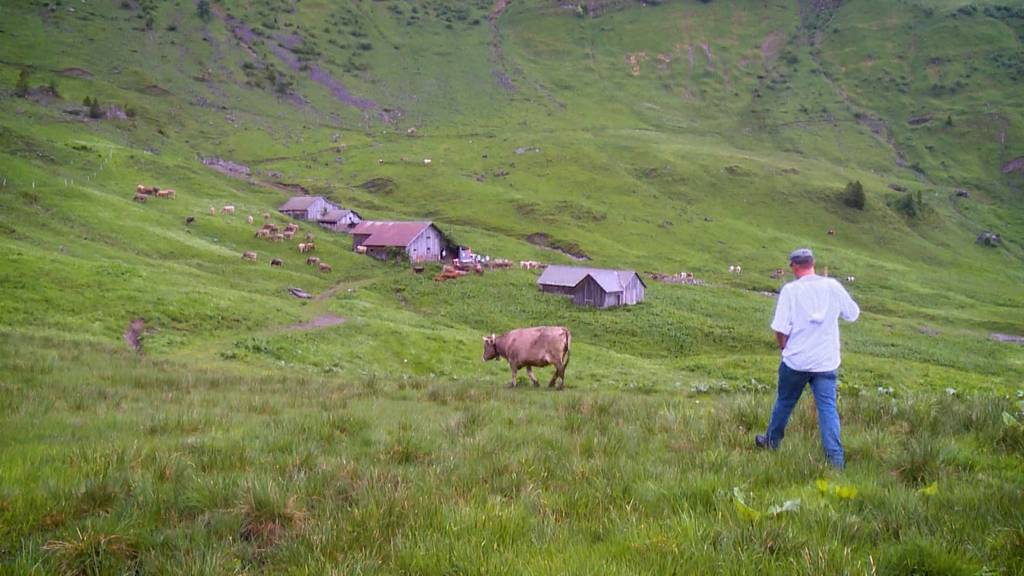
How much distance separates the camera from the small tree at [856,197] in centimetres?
12050

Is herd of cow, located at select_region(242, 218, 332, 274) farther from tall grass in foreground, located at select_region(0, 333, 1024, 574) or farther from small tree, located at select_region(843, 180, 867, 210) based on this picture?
small tree, located at select_region(843, 180, 867, 210)

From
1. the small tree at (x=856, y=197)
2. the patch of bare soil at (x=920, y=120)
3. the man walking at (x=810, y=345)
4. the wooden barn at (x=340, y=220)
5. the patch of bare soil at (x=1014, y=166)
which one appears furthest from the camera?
the patch of bare soil at (x=920, y=120)

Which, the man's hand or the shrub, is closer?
the man's hand

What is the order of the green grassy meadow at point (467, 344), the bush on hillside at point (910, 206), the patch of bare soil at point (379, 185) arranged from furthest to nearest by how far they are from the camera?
1. the bush on hillside at point (910, 206)
2. the patch of bare soil at point (379, 185)
3. the green grassy meadow at point (467, 344)

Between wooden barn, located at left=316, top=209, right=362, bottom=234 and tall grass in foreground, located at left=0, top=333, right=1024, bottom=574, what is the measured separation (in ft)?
279

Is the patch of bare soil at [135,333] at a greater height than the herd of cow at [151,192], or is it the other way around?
the herd of cow at [151,192]

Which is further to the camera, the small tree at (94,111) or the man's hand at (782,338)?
the small tree at (94,111)

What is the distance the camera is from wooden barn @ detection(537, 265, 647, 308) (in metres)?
63.4

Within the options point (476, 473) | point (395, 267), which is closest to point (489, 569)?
point (476, 473)

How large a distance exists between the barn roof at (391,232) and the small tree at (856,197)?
91.5 m

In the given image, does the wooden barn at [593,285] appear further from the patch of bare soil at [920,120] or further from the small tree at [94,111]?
the patch of bare soil at [920,120]

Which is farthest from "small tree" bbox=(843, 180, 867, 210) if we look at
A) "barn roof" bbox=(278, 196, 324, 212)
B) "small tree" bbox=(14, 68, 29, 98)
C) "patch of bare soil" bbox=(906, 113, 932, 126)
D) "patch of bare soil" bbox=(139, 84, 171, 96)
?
"small tree" bbox=(14, 68, 29, 98)

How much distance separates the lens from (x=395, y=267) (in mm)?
72500

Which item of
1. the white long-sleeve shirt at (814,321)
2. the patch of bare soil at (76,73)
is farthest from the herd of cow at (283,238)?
the patch of bare soil at (76,73)
